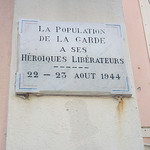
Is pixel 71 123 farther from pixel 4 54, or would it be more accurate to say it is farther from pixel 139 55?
pixel 139 55

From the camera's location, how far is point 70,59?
10.4ft

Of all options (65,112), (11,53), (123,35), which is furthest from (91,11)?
(65,112)

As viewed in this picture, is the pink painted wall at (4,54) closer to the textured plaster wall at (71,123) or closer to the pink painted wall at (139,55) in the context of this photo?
the textured plaster wall at (71,123)

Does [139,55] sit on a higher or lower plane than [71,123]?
higher

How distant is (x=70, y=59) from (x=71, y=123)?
2.28ft

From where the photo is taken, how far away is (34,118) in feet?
9.37

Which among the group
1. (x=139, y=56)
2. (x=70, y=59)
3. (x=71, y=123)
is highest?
(x=139, y=56)

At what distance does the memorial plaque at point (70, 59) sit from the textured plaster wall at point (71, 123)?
3.6 inches

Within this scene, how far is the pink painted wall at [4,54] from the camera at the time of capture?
9.41ft

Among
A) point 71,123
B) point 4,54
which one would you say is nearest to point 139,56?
point 71,123

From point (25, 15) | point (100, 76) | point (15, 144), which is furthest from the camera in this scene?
point (25, 15)

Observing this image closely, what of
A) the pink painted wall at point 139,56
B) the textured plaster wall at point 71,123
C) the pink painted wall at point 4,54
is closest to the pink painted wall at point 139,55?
the pink painted wall at point 139,56

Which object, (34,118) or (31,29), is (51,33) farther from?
(34,118)

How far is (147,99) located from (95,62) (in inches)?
30.3
